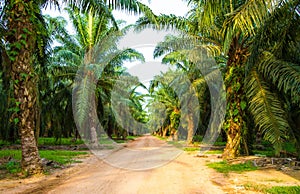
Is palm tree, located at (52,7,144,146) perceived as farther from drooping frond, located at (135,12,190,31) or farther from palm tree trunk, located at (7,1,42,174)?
palm tree trunk, located at (7,1,42,174)

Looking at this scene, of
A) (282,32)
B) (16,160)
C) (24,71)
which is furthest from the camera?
(16,160)

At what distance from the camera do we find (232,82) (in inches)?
478

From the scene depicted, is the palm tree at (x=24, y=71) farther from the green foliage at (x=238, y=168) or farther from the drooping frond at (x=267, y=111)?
the drooping frond at (x=267, y=111)

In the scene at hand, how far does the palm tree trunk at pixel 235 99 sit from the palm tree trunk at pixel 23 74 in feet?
25.3

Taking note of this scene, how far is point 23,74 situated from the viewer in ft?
27.4

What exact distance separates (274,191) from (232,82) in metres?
6.82

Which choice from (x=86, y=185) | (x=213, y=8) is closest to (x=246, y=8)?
(x=213, y=8)

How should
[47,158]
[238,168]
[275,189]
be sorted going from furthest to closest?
[47,158], [238,168], [275,189]

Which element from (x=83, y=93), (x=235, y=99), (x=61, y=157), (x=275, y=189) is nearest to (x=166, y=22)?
(x=235, y=99)

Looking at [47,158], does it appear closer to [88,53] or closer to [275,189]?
[88,53]

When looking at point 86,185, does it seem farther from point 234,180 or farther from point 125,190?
point 234,180

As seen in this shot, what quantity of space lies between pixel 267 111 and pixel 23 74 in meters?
7.78

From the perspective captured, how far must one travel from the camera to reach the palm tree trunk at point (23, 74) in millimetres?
8367

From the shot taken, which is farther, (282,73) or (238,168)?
(238,168)
